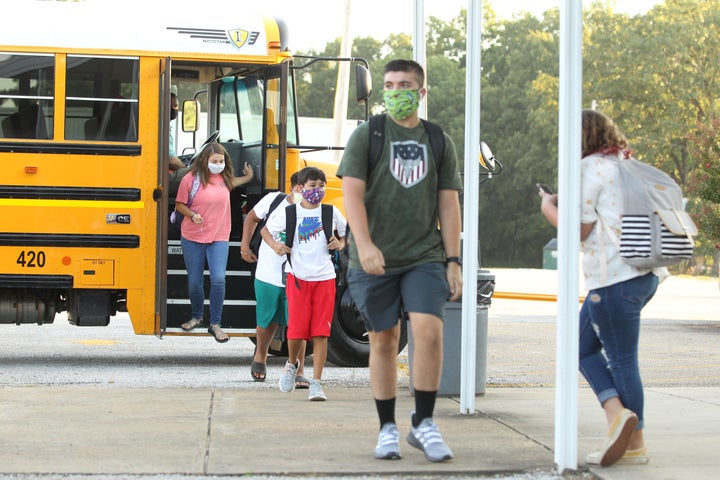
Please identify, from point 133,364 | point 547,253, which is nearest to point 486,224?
point 547,253

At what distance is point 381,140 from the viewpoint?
577cm

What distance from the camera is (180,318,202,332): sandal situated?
10.7 metres

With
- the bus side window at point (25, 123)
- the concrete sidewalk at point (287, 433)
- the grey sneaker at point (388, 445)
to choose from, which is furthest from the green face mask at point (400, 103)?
the bus side window at point (25, 123)

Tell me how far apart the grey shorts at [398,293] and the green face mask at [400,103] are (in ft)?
2.27

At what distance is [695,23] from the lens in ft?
173

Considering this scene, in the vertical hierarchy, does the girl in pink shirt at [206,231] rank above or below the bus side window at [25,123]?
below

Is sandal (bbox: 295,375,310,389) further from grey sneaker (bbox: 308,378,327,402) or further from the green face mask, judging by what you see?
the green face mask

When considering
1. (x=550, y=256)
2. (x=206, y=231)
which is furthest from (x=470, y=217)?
(x=550, y=256)

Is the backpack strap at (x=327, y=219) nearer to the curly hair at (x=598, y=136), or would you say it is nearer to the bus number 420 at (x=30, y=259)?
the curly hair at (x=598, y=136)

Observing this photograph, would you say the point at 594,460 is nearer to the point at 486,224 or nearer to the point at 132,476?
the point at 132,476

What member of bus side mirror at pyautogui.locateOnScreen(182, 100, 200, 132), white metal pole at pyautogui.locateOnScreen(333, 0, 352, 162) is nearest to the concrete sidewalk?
bus side mirror at pyautogui.locateOnScreen(182, 100, 200, 132)

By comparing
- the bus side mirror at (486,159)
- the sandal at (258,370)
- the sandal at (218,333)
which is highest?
the bus side mirror at (486,159)

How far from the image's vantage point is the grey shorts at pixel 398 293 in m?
5.73

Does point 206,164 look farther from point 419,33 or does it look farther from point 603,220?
point 603,220
